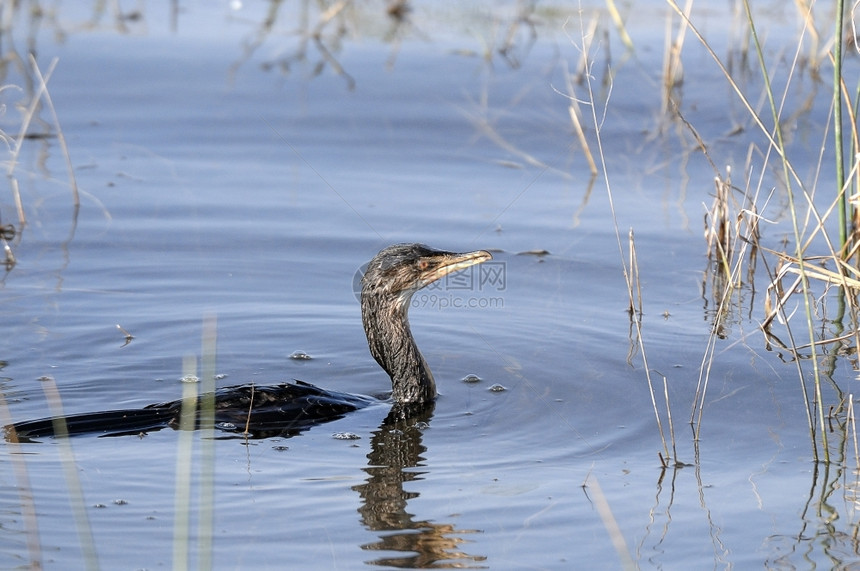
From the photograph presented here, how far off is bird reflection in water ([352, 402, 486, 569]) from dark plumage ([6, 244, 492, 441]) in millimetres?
395

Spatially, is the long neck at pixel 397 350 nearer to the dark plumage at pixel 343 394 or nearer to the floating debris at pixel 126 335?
the dark plumage at pixel 343 394

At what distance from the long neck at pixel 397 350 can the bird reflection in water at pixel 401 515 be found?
0.42 m

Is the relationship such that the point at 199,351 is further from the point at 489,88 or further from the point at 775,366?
the point at 489,88

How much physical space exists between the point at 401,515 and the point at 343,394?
5.57ft

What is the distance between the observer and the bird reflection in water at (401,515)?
412 cm

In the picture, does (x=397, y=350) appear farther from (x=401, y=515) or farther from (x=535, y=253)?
(x=535, y=253)

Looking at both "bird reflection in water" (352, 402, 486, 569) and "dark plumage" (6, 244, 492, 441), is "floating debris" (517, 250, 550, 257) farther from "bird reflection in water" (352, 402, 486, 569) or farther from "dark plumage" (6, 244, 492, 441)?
"bird reflection in water" (352, 402, 486, 569)

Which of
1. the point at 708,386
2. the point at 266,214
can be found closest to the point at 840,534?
the point at 708,386

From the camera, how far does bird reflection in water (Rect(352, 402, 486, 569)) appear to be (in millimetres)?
4117

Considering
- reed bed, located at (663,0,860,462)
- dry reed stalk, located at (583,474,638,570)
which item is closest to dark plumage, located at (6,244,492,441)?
reed bed, located at (663,0,860,462)

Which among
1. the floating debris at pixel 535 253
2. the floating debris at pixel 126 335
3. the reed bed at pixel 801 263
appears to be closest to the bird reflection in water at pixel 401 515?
the reed bed at pixel 801 263

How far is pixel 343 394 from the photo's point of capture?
20.1 ft

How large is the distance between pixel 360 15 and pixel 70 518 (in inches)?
426

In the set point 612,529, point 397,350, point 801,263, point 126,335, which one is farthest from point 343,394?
point 801,263
